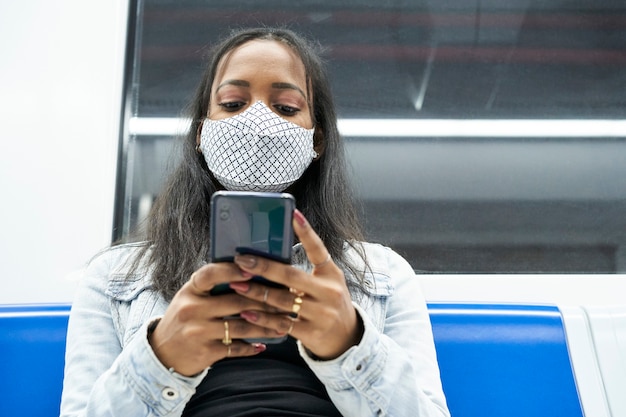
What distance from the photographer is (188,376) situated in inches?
34.8

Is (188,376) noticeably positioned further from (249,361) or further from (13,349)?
(13,349)

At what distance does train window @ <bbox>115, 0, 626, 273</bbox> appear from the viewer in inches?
77.8

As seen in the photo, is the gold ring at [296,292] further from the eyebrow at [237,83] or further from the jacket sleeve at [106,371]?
the eyebrow at [237,83]

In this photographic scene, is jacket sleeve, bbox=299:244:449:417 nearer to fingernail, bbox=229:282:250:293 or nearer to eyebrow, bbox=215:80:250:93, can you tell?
fingernail, bbox=229:282:250:293

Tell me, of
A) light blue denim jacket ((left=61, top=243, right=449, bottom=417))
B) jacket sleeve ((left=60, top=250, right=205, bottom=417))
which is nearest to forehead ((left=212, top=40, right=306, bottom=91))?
light blue denim jacket ((left=61, top=243, right=449, bottom=417))

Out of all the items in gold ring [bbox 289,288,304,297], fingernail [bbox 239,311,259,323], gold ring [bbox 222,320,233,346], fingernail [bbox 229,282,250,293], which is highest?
fingernail [bbox 229,282,250,293]

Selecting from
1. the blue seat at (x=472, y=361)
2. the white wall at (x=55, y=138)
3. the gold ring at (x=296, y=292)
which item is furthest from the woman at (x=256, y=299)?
the white wall at (x=55, y=138)

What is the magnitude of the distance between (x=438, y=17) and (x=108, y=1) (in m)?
1.08

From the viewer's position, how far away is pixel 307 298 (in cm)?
82

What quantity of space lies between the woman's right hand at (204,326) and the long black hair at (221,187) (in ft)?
1.27

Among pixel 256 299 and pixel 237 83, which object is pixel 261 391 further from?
pixel 237 83

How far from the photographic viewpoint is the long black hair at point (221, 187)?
1.30m

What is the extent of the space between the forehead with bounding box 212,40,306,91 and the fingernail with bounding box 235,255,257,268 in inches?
24.1

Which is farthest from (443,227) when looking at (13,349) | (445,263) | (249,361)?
(13,349)
